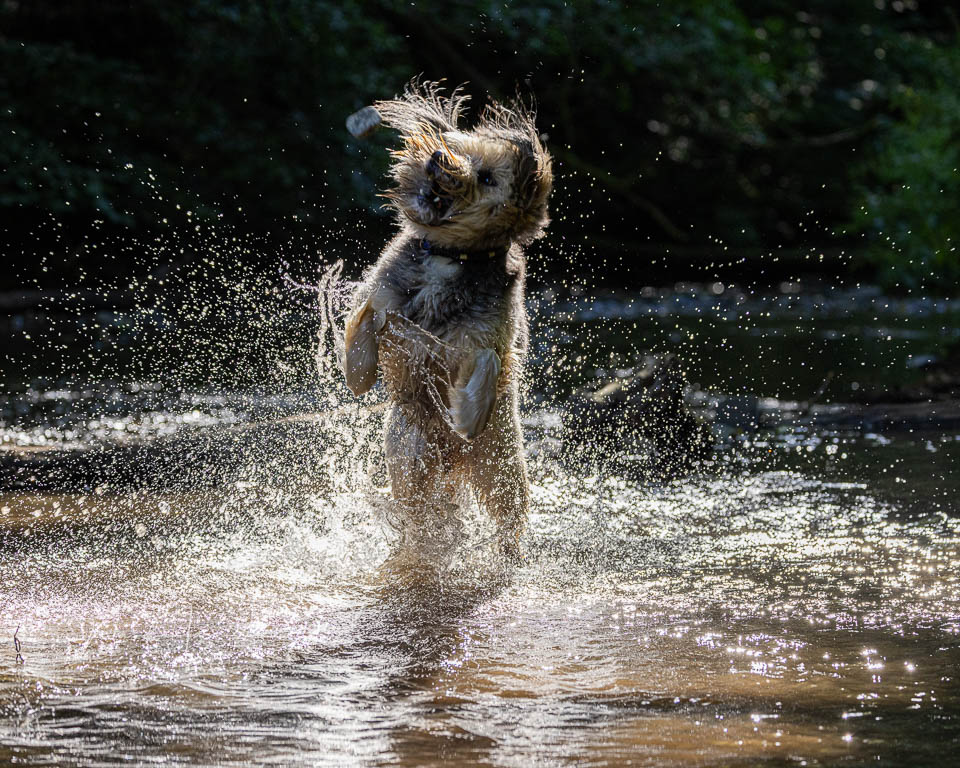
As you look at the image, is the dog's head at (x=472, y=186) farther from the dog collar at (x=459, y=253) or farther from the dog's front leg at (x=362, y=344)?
the dog's front leg at (x=362, y=344)

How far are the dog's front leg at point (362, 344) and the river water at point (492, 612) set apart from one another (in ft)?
1.79

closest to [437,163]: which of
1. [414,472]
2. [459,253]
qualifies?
[459,253]

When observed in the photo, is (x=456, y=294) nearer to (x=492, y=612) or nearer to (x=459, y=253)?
(x=459, y=253)

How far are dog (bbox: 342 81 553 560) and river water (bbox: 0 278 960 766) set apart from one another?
0.21 meters

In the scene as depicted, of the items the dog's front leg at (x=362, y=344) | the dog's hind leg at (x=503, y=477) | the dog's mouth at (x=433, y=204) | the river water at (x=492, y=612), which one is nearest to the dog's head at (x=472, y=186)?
the dog's mouth at (x=433, y=204)

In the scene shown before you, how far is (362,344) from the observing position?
4.67 metres

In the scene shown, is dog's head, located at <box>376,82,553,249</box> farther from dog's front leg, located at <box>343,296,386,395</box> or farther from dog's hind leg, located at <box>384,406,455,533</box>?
dog's hind leg, located at <box>384,406,455,533</box>

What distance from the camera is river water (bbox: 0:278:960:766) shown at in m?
2.89

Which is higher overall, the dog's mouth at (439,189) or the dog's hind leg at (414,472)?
the dog's mouth at (439,189)

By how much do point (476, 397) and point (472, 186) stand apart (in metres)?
0.77

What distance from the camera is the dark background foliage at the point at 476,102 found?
1408 centimetres

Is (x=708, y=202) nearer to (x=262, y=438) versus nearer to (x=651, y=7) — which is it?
(x=651, y=7)

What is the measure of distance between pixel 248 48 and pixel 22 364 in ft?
21.4

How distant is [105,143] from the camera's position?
46.5ft
